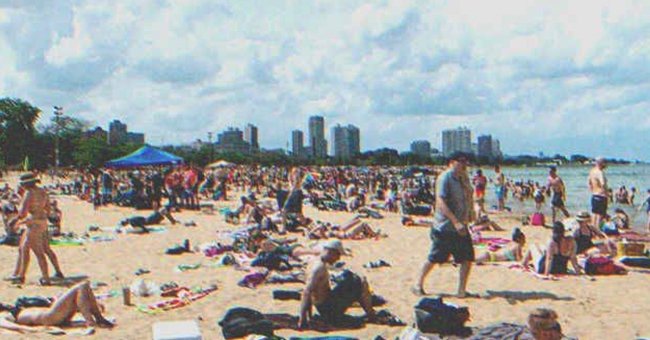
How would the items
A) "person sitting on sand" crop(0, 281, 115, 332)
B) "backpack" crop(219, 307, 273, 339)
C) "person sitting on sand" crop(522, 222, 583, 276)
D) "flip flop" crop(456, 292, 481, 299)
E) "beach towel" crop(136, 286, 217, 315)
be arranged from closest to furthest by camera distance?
"backpack" crop(219, 307, 273, 339), "person sitting on sand" crop(0, 281, 115, 332), "beach towel" crop(136, 286, 217, 315), "flip flop" crop(456, 292, 481, 299), "person sitting on sand" crop(522, 222, 583, 276)

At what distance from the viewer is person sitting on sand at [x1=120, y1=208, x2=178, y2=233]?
14961mm

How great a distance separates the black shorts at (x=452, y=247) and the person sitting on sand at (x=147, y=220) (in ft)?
28.3

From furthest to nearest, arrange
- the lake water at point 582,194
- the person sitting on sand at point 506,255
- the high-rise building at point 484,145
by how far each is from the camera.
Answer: the high-rise building at point 484,145
the lake water at point 582,194
the person sitting on sand at point 506,255

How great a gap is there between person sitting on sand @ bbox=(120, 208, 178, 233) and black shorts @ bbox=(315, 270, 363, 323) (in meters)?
8.68

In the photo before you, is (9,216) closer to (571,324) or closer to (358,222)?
(358,222)

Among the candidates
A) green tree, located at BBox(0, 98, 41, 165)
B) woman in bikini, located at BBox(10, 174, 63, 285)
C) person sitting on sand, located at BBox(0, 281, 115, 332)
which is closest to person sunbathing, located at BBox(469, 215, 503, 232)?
woman in bikini, located at BBox(10, 174, 63, 285)

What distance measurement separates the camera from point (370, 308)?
703 centimetres

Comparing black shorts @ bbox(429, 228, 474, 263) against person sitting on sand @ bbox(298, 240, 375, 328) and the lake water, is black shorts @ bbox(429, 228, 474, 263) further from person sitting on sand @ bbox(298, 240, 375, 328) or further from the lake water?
the lake water

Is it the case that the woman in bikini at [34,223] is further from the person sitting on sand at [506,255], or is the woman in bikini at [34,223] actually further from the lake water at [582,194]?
the lake water at [582,194]

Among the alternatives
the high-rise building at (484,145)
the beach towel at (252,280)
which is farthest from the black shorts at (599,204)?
the high-rise building at (484,145)

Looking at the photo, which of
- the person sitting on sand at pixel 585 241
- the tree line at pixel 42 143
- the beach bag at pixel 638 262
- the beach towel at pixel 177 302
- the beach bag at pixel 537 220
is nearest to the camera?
the beach towel at pixel 177 302

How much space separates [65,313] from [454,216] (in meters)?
4.13

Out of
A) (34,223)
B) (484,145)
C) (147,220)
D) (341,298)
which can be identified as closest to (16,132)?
(147,220)

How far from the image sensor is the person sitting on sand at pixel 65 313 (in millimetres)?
6664
